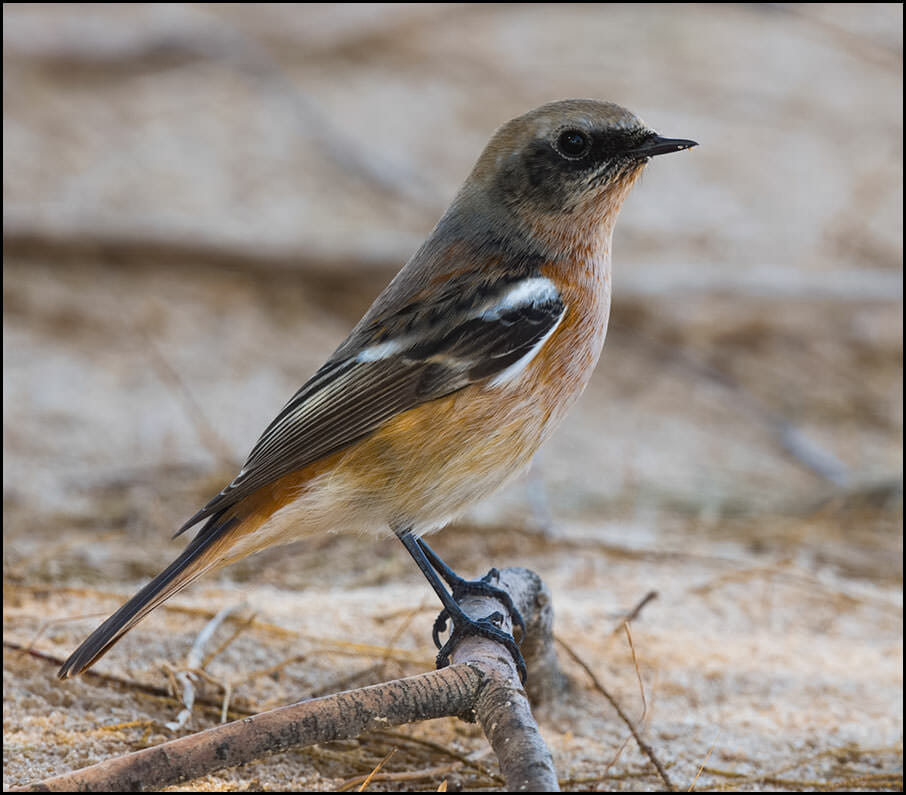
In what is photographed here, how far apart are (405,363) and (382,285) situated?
4536 millimetres

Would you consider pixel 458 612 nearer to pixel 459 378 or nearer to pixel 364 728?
pixel 459 378

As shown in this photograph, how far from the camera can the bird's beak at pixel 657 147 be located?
140 inches

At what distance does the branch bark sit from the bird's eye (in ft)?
5.29

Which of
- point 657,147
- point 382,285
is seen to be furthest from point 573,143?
point 382,285

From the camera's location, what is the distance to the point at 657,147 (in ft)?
11.8

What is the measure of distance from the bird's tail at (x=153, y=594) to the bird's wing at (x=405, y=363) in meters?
0.07

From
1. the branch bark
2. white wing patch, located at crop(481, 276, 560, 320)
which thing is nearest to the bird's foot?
the branch bark

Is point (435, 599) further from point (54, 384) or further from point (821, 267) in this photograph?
point (821, 267)

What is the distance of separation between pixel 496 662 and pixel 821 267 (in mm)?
6429

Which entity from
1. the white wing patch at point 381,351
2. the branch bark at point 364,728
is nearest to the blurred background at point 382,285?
the branch bark at point 364,728

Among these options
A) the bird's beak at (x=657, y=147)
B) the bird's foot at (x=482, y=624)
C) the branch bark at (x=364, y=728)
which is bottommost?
the branch bark at (x=364, y=728)

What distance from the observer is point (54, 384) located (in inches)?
A: 265

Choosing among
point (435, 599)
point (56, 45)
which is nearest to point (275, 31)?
point (56, 45)

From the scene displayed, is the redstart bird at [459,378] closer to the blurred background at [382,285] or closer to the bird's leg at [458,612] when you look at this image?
the bird's leg at [458,612]
